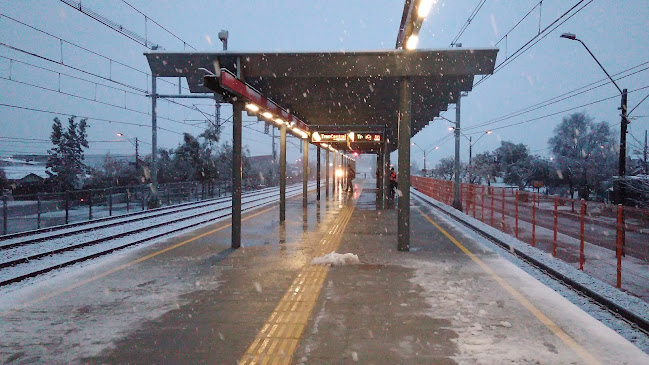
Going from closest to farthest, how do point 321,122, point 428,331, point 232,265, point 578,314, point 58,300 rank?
point 428,331 → point 578,314 → point 58,300 → point 232,265 → point 321,122

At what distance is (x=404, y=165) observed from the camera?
1156cm

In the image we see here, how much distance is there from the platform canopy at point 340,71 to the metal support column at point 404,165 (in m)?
0.50

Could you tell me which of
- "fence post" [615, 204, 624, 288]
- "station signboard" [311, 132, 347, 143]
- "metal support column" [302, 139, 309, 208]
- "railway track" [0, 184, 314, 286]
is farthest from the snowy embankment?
"metal support column" [302, 139, 309, 208]

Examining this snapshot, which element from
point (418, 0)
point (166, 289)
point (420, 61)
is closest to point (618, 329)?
point (418, 0)

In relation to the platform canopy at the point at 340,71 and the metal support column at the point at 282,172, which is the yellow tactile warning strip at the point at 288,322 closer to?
the platform canopy at the point at 340,71

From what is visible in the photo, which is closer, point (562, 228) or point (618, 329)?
point (618, 329)

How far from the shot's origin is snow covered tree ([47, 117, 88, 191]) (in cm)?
4369

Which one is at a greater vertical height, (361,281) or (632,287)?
(361,281)

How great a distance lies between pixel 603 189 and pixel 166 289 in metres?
45.2

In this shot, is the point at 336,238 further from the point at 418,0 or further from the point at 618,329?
the point at 618,329

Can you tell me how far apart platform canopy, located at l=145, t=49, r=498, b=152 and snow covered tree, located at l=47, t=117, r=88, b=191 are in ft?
114

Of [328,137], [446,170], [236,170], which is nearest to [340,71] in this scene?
[236,170]

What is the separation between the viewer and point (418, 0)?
7770 mm

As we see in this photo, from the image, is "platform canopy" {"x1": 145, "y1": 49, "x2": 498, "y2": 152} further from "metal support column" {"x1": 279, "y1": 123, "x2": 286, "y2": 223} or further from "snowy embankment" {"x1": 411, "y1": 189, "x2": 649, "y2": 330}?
"snowy embankment" {"x1": 411, "y1": 189, "x2": 649, "y2": 330}
